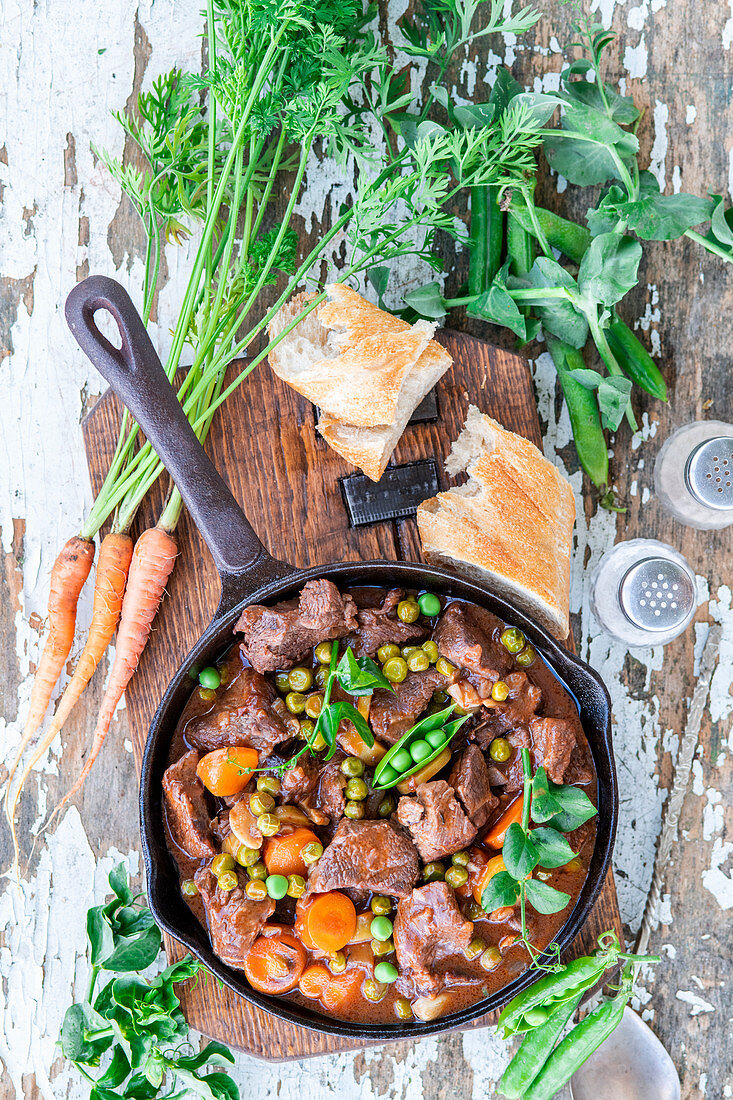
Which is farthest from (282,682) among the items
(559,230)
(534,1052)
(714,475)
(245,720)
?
(559,230)

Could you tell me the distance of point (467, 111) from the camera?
3.12 meters

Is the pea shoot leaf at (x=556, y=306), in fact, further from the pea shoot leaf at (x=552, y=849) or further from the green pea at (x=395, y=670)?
the pea shoot leaf at (x=552, y=849)

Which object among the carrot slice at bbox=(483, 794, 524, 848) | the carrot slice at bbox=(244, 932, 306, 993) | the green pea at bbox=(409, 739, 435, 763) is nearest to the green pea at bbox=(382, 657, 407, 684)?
the green pea at bbox=(409, 739, 435, 763)

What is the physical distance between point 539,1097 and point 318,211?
3.56 meters

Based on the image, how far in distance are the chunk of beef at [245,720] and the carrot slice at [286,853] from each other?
286 millimetres

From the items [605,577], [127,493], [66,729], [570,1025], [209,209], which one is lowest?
[570,1025]

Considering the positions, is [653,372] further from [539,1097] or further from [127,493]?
[539,1097]

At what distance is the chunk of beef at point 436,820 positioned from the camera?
8.71ft

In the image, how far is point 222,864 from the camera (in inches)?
107

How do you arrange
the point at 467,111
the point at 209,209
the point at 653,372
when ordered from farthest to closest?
the point at 653,372 → the point at 467,111 → the point at 209,209

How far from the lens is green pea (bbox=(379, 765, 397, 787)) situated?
2.71 meters

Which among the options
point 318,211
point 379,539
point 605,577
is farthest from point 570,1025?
point 318,211

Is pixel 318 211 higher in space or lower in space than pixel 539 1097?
higher

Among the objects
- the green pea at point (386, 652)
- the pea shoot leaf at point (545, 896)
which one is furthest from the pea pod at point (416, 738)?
the pea shoot leaf at point (545, 896)
